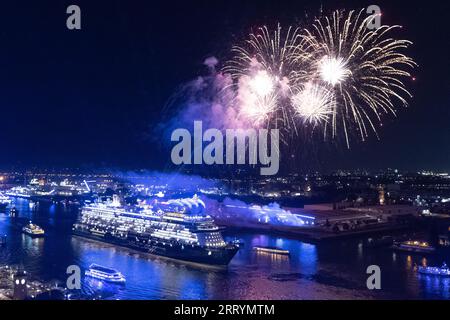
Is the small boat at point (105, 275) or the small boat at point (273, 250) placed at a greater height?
the small boat at point (105, 275)

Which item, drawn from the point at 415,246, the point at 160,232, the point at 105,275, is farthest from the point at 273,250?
the point at 105,275

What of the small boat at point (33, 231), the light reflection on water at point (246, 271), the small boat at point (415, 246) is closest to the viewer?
the light reflection on water at point (246, 271)

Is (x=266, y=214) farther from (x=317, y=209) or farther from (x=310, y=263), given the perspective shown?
(x=310, y=263)

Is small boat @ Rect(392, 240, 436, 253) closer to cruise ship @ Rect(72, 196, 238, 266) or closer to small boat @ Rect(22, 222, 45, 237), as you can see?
cruise ship @ Rect(72, 196, 238, 266)

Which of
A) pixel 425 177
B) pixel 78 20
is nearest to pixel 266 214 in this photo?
pixel 78 20

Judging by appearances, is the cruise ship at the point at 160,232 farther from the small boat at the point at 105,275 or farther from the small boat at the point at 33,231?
the small boat at the point at 105,275

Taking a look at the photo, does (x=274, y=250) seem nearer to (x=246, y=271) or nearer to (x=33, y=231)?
(x=246, y=271)

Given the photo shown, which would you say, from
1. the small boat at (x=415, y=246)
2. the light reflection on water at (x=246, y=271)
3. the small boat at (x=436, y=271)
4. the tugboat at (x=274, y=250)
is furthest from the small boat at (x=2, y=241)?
the small boat at (x=415, y=246)
